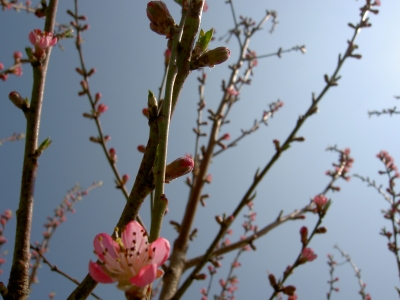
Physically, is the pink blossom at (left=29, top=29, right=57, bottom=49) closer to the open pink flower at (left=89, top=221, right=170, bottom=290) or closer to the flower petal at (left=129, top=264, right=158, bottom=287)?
the open pink flower at (left=89, top=221, right=170, bottom=290)

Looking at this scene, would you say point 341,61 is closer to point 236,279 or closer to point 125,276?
point 125,276

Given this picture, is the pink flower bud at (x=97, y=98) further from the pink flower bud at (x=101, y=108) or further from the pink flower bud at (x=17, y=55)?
the pink flower bud at (x=17, y=55)

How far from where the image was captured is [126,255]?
1.04 metres

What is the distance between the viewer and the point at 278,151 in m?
2.83

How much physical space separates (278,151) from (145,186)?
218 centimetres

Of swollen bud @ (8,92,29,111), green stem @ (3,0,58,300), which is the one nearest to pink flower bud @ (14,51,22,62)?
green stem @ (3,0,58,300)

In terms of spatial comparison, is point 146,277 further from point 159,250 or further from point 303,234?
point 303,234

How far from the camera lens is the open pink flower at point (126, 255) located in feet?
2.77

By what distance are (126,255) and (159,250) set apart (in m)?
0.23

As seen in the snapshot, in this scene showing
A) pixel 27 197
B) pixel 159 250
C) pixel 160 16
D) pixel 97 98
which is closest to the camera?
pixel 159 250

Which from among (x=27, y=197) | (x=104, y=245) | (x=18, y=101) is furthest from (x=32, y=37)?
(x=104, y=245)

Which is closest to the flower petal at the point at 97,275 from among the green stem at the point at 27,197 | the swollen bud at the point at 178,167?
the swollen bud at the point at 178,167

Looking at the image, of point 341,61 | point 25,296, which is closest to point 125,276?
point 25,296

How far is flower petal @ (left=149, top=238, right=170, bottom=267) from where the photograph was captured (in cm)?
84
